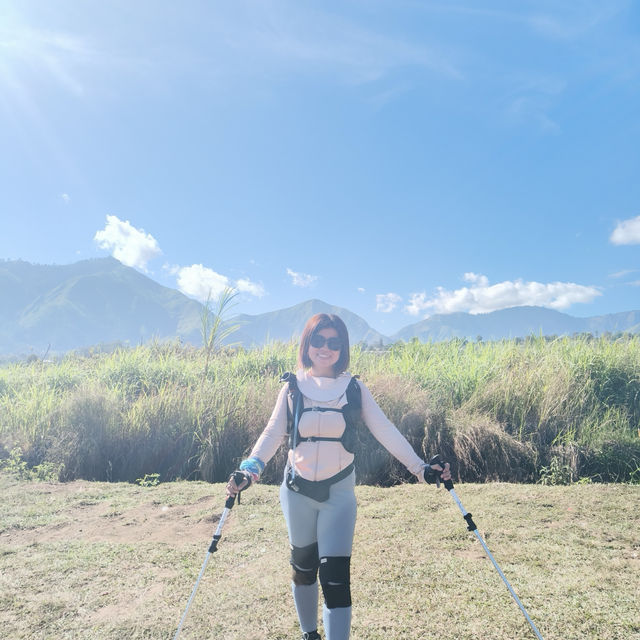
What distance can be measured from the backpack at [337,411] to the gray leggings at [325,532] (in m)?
0.22

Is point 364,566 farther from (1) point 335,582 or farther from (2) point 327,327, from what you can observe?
(2) point 327,327

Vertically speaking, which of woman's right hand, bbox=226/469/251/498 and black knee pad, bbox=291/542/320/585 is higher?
woman's right hand, bbox=226/469/251/498

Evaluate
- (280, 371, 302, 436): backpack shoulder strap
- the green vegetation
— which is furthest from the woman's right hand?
the green vegetation

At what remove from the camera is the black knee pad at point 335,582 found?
7.59ft

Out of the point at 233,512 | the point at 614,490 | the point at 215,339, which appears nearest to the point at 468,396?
the point at 614,490

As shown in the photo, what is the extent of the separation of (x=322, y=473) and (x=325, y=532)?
0.30 metres

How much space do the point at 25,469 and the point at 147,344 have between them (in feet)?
21.2

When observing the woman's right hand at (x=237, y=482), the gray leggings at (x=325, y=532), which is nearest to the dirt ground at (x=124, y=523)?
the gray leggings at (x=325, y=532)

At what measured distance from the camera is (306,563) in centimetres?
247

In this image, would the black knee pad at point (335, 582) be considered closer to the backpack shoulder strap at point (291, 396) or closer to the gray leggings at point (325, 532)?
the gray leggings at point (325, 532)

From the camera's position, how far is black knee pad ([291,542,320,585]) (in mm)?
2475

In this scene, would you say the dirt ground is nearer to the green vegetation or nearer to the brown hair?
the green vegetation

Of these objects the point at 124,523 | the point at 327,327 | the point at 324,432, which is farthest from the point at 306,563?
the point at 124,523

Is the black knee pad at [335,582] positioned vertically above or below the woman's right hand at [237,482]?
below
